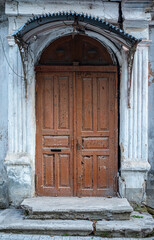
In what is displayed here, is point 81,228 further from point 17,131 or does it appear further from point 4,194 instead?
point 17,131

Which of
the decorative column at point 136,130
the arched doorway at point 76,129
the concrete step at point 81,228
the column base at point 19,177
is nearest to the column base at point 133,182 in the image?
the decorative column at point 136,130

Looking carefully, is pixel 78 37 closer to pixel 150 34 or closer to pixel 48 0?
pixel 48 0

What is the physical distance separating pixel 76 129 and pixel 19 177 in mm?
1474

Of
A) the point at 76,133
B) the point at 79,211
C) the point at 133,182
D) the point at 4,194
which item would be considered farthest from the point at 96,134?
the point at 4,194

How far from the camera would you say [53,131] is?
520 centimetres

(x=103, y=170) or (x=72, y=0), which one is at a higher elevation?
(x=72, y=0)

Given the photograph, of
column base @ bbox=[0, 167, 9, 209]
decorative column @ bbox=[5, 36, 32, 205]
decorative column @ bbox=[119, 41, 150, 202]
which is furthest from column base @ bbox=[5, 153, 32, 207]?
decorative column @ bbox=[119, 41, 150, 202]

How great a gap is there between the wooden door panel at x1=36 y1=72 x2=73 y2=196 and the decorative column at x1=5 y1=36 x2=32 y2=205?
0.37 metres

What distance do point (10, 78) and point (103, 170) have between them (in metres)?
2.64

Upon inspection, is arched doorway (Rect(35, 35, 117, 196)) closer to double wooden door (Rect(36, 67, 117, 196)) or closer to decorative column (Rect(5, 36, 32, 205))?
double wooden door (Rect(36, 67, 117, 196))

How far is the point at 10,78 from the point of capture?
4.92 metres

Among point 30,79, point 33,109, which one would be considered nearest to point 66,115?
point 33,109

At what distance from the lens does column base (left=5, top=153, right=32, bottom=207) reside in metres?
4.83

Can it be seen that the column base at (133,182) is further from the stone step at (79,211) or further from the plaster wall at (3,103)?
the plaster wall at (3,103)
